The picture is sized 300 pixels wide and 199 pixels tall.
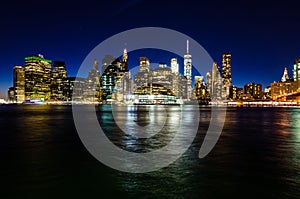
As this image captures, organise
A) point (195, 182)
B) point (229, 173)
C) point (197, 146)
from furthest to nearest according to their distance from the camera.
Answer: point (197, 146), point (229, 173), point (195, 182)

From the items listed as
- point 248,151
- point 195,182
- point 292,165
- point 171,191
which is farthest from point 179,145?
point 171,191

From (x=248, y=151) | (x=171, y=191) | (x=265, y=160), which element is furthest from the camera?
(x=248, y=151)

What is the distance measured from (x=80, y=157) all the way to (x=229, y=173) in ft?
23.9

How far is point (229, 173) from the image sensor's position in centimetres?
1101

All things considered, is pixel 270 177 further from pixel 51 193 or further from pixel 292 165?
pixel 51 193

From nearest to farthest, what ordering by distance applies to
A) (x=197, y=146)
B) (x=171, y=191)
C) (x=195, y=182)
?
1. (x=171, y=191)
2. (x=195, y=182)
3. (x=197, y=146)

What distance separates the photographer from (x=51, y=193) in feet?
28.9

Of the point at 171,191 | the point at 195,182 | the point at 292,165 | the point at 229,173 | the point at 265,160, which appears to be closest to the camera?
the point at 171,191

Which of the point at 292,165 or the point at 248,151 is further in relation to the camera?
the point at 248,151

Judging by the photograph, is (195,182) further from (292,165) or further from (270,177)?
(292,165)

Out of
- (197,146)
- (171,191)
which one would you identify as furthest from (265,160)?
(171,191)

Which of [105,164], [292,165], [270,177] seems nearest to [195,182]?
[270,177]

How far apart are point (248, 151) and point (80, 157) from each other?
30.2 feet

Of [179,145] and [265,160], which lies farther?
[179,145]
